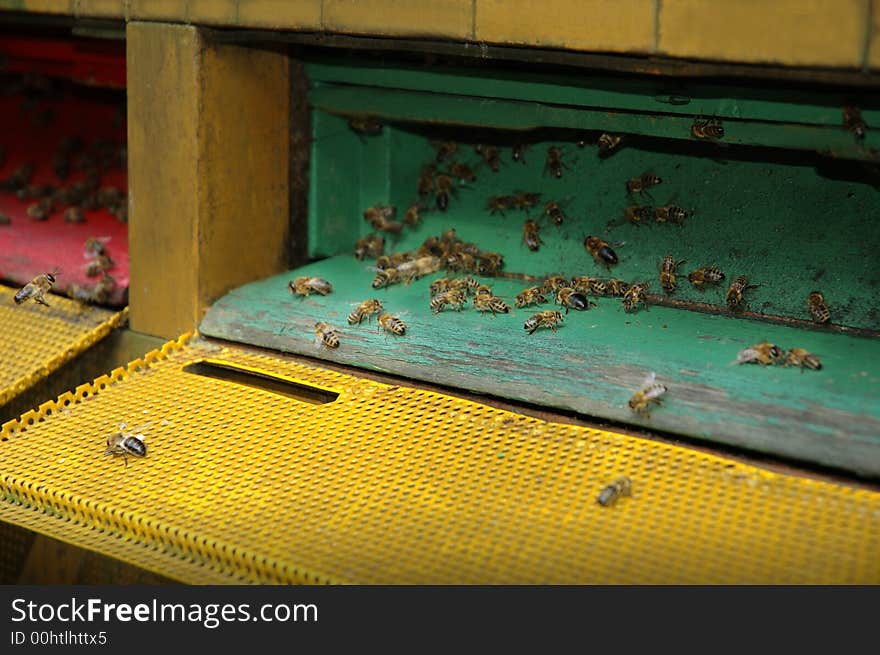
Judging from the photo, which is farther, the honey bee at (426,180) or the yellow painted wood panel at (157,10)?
the honey bee at (426,180)

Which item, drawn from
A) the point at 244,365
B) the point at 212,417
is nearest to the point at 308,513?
the point at 212,417

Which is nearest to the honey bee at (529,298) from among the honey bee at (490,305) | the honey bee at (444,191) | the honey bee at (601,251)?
the honey bee at (490,305)

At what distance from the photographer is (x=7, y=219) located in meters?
5.94

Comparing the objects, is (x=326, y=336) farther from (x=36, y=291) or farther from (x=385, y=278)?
(x=36, y=291)

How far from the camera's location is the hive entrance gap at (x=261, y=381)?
4039 mm

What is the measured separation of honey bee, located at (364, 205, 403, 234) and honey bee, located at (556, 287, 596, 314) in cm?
107

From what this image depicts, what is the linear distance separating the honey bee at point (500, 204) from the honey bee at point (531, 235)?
0.51 ft

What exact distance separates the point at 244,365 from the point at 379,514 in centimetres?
113

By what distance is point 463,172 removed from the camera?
16.6 feet

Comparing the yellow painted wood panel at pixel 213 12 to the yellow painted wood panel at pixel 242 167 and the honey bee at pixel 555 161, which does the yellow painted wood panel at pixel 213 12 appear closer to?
the yellow painted wood panel at pixel 242 167

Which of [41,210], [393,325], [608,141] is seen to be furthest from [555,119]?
[41,210]

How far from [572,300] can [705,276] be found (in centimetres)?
50

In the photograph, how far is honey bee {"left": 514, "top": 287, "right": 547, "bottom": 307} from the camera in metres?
4.31

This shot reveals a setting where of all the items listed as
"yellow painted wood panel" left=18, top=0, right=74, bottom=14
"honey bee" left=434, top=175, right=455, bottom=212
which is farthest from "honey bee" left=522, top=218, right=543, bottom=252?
"yellow painted wood panel" left=18, top=0, right=74, bottom=14
